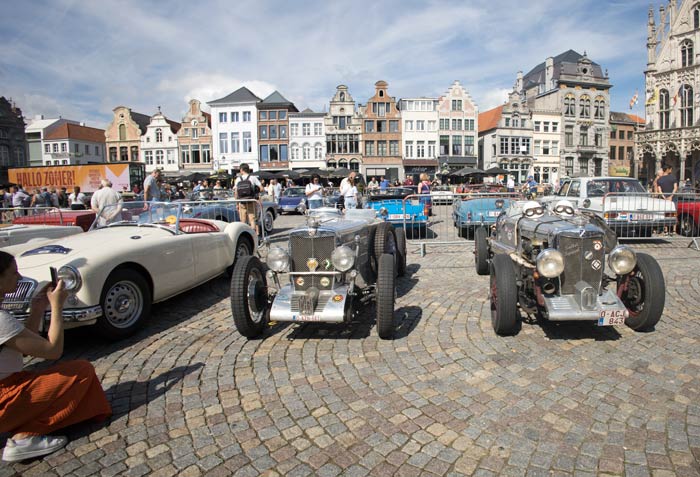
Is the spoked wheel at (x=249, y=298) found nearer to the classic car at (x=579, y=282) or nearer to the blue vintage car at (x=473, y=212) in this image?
the classic car at (x=579, y=282)

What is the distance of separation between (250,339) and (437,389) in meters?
2.14

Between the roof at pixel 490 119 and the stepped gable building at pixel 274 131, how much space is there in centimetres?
2367

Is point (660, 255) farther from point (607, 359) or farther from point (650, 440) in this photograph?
point (650, 440)

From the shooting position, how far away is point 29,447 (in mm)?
2713

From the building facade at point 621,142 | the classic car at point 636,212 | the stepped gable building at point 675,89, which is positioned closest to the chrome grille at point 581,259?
the classic car at point 636,212

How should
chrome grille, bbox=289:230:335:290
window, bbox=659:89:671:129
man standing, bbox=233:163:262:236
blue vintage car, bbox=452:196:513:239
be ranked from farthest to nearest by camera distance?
window, bbox=659:89:671:129, blue vintage car, bbox=452:196:513:239, man standing, bbox=233:163:262:236, chrome grille, bbox=289:230:335:290

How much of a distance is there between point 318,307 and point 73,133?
2452 inches

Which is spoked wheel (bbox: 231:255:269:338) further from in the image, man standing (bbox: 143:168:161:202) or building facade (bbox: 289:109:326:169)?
building facade (bbox: 289:109:326:169)

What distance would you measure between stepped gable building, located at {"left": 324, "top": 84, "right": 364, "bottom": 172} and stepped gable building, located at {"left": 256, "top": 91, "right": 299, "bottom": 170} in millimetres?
4692

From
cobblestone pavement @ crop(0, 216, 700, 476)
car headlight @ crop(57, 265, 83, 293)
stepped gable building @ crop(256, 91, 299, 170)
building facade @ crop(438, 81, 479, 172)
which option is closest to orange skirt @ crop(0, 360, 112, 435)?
cobblestone pavement @ crop(0, 216, 700, 476)

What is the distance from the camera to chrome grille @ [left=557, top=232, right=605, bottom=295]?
4.42 meters

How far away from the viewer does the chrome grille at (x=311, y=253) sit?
189 inches

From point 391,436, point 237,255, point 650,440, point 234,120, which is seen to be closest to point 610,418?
point 650,440

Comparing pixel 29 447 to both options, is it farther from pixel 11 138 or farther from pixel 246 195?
pixel 11 138
